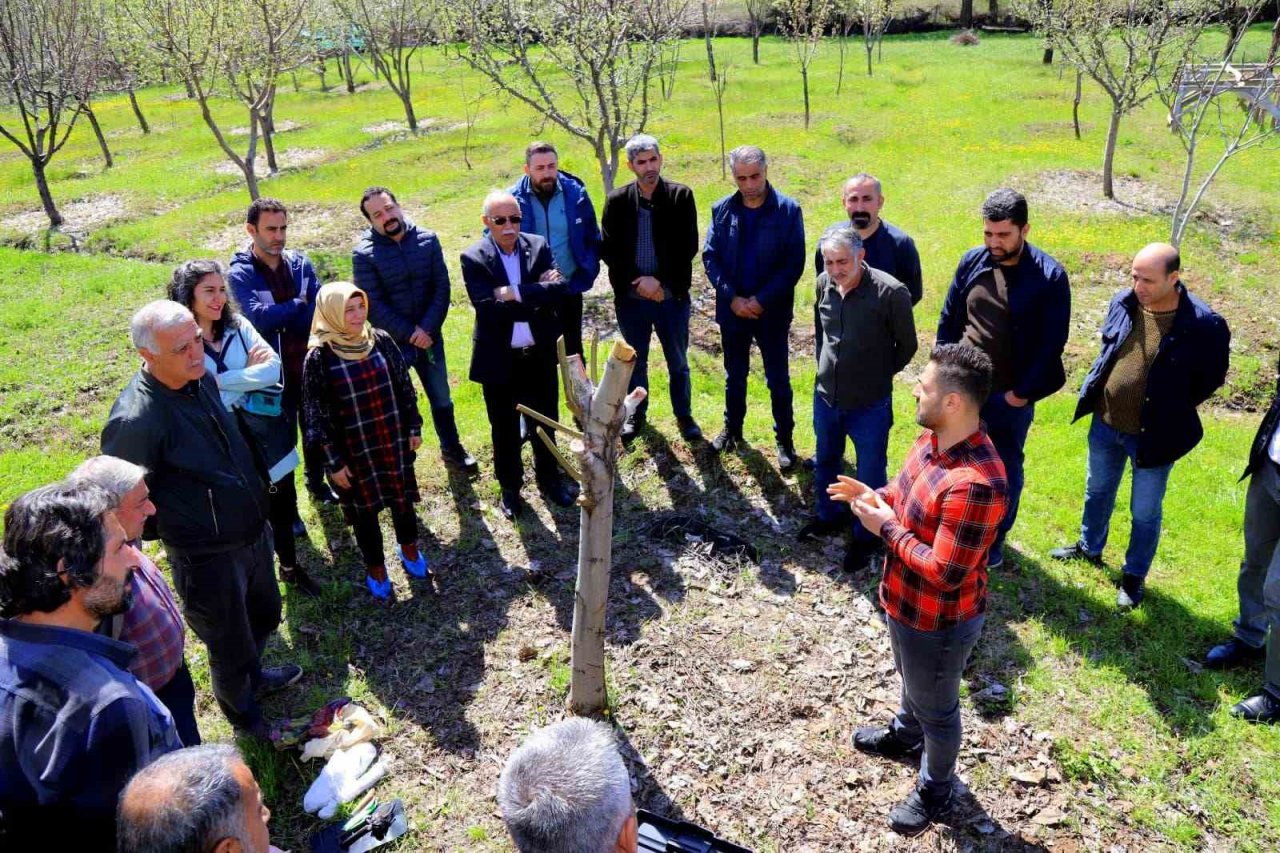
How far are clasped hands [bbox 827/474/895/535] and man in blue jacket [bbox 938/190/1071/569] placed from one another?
2035 millimetres

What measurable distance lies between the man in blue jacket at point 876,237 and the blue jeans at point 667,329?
1.57 meters

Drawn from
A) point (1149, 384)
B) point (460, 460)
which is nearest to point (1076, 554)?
point (1149, 384)

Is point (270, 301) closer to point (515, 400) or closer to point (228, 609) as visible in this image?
point (515, 400)

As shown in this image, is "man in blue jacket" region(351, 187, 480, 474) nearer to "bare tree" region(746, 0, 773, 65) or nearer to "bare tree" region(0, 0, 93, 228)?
"bare tree" region(0, 0, 93, 228)

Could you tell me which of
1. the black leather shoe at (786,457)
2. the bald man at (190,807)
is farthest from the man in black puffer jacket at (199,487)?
the black leather shoe at (786,457)

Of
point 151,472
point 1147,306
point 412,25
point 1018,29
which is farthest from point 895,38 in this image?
point 151,472

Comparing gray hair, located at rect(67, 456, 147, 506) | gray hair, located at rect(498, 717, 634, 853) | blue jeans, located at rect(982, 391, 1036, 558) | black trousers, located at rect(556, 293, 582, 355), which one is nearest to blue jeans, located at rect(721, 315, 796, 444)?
black trousers, located at rect(556, 293, 582, 355)

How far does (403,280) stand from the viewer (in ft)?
21.8

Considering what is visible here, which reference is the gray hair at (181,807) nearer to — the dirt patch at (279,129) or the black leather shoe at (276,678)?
the black leather shoe at (276,678)

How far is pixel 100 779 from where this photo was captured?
2652 mm

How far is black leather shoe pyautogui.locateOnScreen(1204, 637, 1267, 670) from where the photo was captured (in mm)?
5180

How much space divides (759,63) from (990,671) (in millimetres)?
40489

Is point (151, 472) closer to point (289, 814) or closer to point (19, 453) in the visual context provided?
point (289, 814)

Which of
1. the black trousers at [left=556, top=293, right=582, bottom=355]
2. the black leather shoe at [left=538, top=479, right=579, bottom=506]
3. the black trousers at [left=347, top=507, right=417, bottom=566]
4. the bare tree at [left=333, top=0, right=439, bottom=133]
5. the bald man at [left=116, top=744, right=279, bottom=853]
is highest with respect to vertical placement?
the bare tree at [left=333, top=0, right=439, bottom=133]
